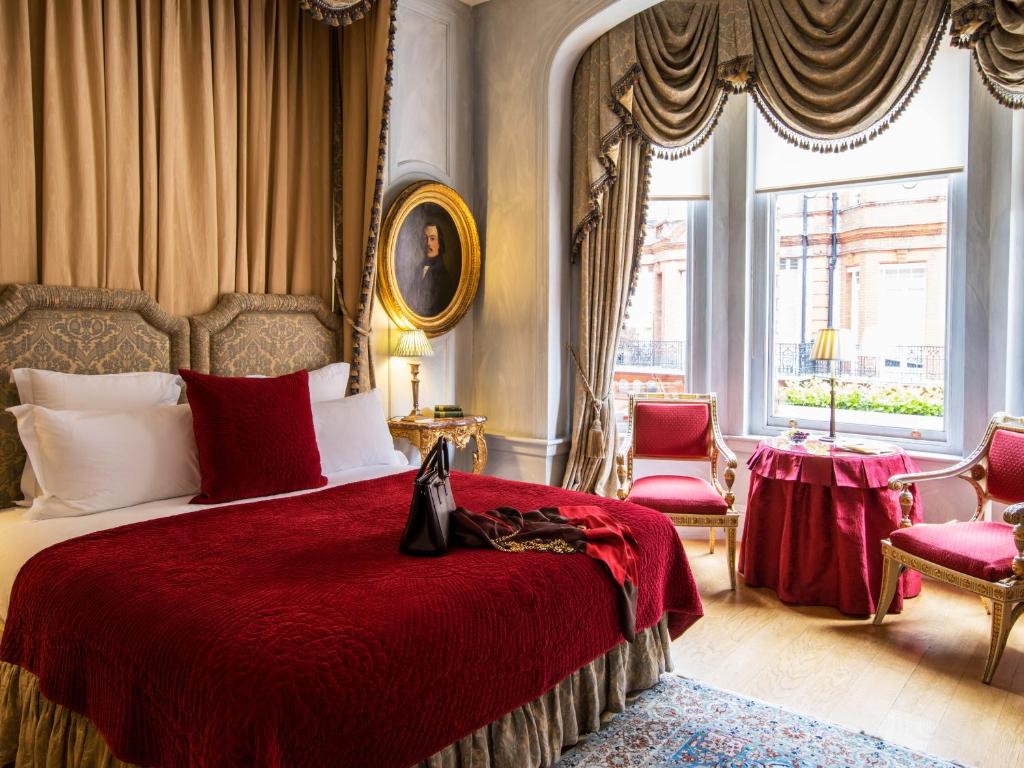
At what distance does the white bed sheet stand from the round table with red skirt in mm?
2293

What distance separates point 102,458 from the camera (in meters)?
2.66

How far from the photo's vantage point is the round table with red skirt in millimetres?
3561

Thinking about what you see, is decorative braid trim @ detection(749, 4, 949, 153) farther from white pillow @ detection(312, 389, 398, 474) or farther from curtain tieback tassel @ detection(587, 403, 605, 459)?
white pillow @ detection(312, 389, 398, 474)

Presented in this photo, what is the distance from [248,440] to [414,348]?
1.45m

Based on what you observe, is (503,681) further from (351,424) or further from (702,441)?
(702,441)

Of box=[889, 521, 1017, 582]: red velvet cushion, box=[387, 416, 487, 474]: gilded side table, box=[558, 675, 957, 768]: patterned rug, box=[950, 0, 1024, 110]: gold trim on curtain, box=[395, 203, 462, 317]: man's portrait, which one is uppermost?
box=[950, 0, 1024, 110]: gold trim on curtain

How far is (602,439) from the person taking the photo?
4.58 metres

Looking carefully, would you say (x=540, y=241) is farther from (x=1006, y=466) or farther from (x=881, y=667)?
(x=881, y=667)

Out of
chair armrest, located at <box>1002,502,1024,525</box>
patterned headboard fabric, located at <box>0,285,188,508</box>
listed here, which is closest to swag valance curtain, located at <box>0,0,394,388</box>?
patterned headboard fabric, located at <box>0,285,188,508</box>

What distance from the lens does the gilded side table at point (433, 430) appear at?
13.4ft

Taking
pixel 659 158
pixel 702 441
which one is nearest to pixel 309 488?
pixel 702 441

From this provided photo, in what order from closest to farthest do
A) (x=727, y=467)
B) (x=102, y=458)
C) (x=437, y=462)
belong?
(x=437, y=462)
(x=102, y=458)
(x=727, y=467)

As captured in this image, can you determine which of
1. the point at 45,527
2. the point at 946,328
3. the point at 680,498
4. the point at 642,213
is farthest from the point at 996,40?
the point at 45,527

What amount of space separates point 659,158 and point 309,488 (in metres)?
2.88
